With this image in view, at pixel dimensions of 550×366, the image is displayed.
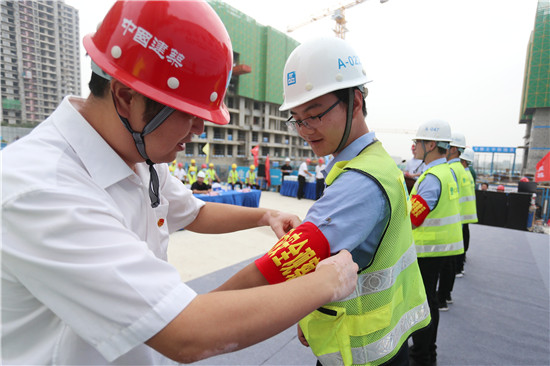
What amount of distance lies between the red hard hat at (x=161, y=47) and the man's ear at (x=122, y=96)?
0.04 meters

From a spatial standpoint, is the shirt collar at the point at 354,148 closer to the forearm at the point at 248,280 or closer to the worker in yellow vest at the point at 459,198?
the forearm at the point at 248,280

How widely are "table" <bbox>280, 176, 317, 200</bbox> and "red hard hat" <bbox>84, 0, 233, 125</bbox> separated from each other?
41.8ft

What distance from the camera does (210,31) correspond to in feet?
3.04

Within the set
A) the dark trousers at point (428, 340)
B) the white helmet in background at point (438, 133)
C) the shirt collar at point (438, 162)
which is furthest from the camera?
the white helmet in background at point (438, 133)

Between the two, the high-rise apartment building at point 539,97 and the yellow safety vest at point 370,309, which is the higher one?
the high-rise apartment building at point 539,97

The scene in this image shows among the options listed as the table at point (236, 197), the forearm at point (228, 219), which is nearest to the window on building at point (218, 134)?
the table at point (236, 197)

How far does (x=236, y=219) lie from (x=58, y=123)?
3.28ft

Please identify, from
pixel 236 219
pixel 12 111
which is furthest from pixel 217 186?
pixel 236 219

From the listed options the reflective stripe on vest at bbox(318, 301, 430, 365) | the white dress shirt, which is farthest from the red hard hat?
the reflective stripe on vest at bbox(318, 301, 430, 365)

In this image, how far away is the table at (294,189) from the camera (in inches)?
539

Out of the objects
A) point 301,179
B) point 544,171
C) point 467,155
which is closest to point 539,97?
point 544,171

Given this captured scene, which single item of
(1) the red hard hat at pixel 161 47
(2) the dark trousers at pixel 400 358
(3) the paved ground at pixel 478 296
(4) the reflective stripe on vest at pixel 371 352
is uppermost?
(1) the red hard hat at pixel 161 47

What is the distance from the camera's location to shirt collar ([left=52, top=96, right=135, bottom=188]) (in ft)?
2.82

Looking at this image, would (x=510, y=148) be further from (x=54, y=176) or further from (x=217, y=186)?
(x=54, y=176)
